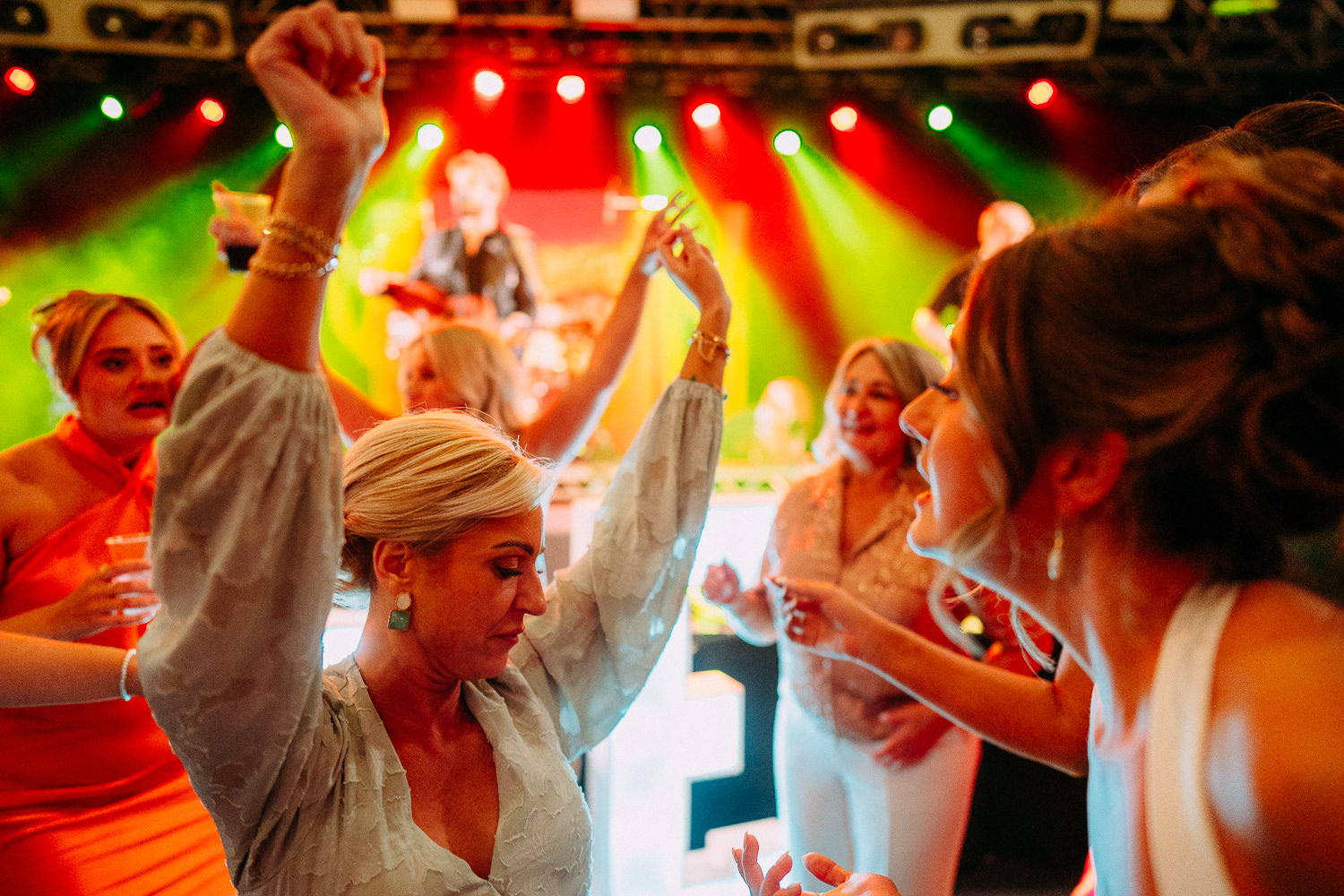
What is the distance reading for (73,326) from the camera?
1.89m

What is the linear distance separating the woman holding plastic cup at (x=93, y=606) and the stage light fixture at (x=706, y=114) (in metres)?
4.95

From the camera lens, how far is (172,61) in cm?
562

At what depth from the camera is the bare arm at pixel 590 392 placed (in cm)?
207

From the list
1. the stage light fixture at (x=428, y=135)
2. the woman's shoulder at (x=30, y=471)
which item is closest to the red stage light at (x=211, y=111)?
the stage light fixture at (x=428, y=135)

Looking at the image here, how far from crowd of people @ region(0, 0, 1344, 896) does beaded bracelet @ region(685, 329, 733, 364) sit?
15 millimetres

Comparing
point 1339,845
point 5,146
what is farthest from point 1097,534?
point 5,146

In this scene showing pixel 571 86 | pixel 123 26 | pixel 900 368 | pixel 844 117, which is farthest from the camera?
pixel 844 117

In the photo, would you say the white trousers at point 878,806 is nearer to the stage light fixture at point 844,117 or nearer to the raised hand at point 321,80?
the raised hand at point 321,80

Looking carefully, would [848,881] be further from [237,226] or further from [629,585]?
[237,226]

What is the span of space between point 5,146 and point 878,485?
254 inches

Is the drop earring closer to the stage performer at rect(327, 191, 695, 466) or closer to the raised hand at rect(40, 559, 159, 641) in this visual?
the raised hand at rect(40, 559, 159, 641)

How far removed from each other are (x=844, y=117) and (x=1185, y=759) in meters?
6.37

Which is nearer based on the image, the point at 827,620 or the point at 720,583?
the point at 827,620

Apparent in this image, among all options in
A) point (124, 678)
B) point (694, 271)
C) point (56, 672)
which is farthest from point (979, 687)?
point (56, 672)
